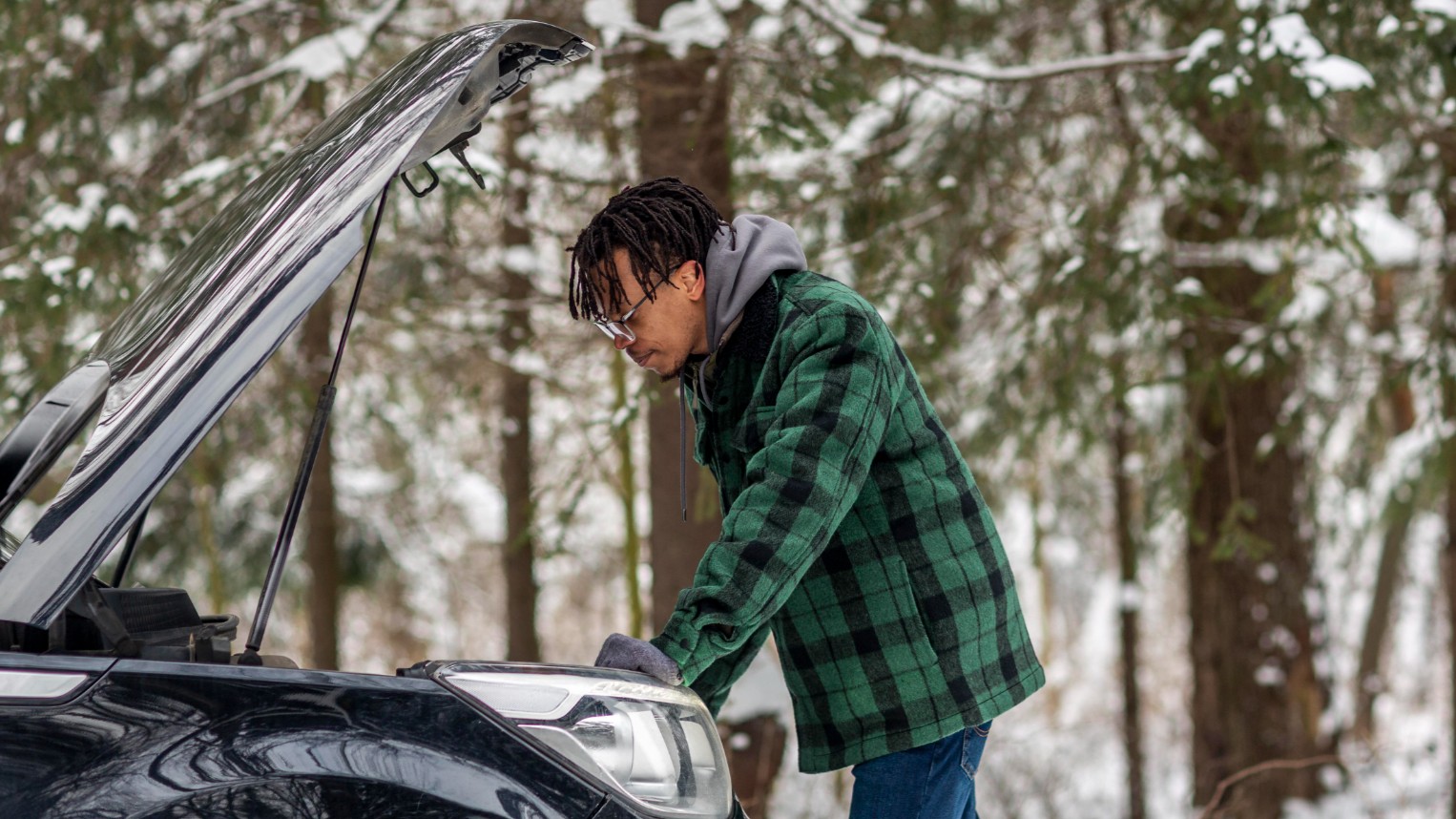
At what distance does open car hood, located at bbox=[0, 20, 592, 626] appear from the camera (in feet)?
5.31

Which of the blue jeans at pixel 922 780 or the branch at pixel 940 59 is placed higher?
the branch at pixel 940 59

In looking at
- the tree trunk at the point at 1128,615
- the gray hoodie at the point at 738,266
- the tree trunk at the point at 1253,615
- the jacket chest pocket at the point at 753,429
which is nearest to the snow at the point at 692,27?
the gray hoodie at the point at 738,266

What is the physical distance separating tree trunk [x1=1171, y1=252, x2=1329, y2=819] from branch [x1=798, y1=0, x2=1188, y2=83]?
96.3 inches

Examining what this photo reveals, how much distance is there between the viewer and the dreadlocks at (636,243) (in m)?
2.17

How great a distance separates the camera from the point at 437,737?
5.49 ft

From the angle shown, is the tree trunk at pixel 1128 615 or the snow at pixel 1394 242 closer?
the snow at pixel 1394 242

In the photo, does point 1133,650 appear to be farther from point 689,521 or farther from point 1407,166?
point 689,521

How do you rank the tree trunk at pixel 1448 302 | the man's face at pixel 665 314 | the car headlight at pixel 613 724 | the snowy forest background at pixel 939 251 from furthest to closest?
the tree trunk at pixel 1448 302 → the snowy forest background at pixel 939 251 → the man's face at pixel 665 314 → the car headlight at pixel 613 724

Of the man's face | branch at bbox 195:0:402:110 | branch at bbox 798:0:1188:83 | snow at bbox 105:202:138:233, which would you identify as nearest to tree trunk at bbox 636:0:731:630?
branch at bbox 798:0:1188:83

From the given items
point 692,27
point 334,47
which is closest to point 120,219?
point 334,47

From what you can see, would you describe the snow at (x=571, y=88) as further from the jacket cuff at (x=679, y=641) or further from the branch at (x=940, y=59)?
the jacket cuff at (x=679, y=641)

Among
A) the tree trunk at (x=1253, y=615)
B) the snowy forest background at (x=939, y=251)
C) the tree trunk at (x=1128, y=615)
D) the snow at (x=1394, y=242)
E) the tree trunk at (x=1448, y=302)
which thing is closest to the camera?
the snowy forest background at (x=939, y=251)

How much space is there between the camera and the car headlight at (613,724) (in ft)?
5.65

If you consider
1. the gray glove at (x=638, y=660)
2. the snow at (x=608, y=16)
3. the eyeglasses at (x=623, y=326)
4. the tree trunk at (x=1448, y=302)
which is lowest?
the gray glove at (x=638, y=660)
